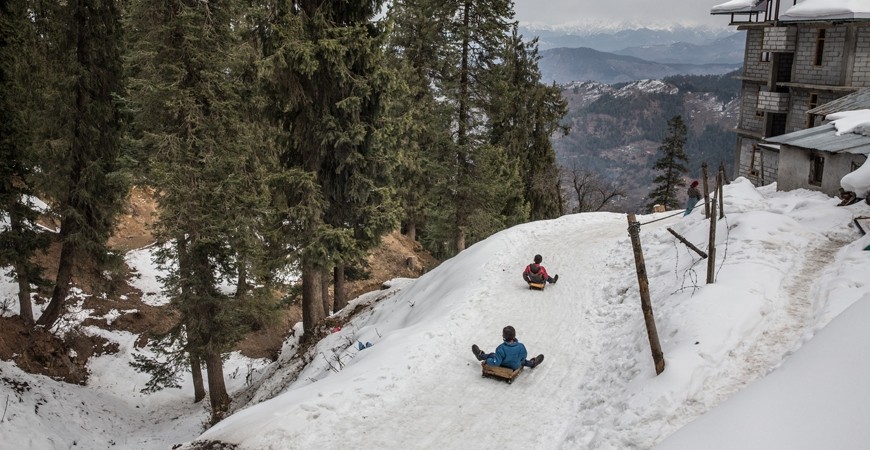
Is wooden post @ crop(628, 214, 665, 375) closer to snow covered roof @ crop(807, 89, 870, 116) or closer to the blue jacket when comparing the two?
the blue jacket

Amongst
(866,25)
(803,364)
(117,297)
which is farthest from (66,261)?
(866,25)

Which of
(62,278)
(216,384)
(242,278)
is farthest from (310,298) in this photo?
(62,278)

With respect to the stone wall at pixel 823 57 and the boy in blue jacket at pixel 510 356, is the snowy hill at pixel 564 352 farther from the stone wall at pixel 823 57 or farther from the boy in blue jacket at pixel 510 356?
the stone wall at pixel 823 57

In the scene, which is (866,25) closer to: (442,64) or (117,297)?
(442,64)

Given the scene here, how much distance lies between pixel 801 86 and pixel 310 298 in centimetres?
2631

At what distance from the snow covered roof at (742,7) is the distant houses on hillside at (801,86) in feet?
0.18

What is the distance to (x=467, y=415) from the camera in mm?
9398

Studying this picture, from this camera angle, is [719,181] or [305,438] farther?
[719,181]

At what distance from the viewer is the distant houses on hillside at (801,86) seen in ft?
57.3

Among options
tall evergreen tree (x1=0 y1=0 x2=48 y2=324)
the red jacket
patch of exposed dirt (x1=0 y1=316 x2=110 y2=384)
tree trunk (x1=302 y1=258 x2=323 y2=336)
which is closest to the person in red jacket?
the red jacket

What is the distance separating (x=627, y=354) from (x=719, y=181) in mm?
6276

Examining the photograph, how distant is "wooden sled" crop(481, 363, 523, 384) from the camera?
408 inches

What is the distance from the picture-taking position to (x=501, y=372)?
34.1ft

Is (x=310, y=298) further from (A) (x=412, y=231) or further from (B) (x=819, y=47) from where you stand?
(B) (x=819, y=47)
